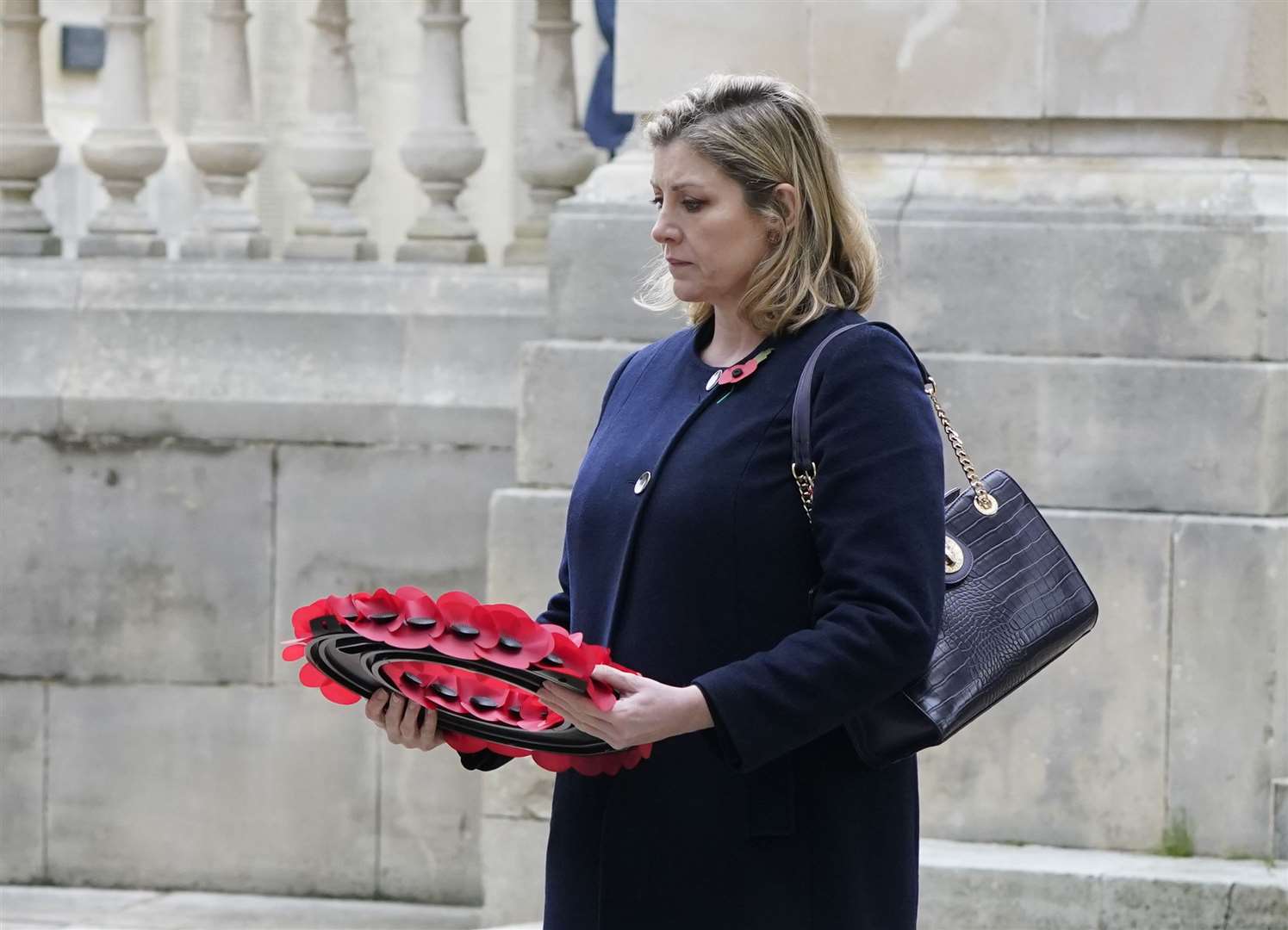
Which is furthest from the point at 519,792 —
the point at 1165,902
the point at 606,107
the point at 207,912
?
the point at 606,107

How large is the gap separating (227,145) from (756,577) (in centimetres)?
357

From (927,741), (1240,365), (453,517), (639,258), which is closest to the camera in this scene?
(927,741)

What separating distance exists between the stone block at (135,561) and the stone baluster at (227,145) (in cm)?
61

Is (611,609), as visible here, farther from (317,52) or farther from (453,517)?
(317,52)

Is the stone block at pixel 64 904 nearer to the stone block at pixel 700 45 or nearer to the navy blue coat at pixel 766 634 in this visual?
the stone block at pixel 700 45

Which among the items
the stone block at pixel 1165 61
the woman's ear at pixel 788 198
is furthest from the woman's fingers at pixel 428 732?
the stone block at pixel 1165 61

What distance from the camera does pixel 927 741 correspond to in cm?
252

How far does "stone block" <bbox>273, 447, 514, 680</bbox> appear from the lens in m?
5.50

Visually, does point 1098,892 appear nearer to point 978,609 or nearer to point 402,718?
point 978,609

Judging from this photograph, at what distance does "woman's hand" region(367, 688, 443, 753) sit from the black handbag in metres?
0.50

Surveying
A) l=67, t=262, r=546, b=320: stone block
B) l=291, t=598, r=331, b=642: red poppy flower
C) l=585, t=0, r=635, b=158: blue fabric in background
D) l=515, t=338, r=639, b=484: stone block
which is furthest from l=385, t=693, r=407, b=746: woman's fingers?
l=585, t=0, r=635, b=158: blue fabric in background

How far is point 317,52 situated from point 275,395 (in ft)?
3.02

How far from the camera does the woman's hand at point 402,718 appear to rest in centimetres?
262

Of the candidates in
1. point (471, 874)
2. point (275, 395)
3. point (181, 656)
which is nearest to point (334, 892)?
point (471, 874)
